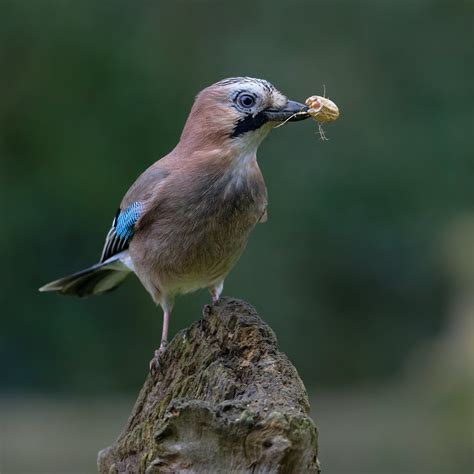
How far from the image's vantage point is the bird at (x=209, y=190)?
545 cm

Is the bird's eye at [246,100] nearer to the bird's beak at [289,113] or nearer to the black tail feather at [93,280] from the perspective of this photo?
the bird's beak at [289,113]

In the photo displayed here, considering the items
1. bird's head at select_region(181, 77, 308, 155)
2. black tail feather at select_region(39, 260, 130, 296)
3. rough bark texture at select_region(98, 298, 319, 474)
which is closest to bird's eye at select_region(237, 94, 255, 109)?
bird's head at select_region(181, 77, 308, 155)

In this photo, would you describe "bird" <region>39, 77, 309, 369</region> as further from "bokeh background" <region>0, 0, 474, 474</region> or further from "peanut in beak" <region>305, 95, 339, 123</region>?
"bokeh background" <region>0, 0, 474, 474</region>

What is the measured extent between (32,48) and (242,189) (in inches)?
343

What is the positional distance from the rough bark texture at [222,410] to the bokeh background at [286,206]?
705cm

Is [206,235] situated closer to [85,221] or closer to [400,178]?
[85,221]

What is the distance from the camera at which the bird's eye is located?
5414mm

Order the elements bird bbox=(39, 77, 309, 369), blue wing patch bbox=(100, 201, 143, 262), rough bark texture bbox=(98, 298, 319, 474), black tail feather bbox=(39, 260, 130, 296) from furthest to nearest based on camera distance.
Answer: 1. black tail feather bbox=(39, 260, 130, 296)
2. blue wing patch bbox=(100, 201, 143, 262)
3. bird bbox=(39, 77, 309, 369)
4. rough bark texture bbox=(98, 298, 319, 474)

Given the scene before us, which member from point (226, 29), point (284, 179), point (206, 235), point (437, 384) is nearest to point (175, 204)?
A: point (206, 235)

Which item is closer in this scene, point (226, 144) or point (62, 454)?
point (226, 144)

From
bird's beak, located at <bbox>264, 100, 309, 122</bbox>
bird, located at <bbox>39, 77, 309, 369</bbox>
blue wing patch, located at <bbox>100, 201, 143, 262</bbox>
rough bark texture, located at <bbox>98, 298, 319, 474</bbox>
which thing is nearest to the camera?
rough bark texture, located at <bbox>98, 298, 319, 474</bbox>

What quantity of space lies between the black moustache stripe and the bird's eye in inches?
2.0

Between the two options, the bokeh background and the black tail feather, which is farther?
the bokeh background

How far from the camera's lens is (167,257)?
223 inches
